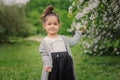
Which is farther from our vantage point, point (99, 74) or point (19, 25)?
point (19, 25)

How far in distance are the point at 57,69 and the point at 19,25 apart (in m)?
37.4

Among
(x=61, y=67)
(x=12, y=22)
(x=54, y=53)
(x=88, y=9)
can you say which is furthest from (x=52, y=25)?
(x=12, y=22)

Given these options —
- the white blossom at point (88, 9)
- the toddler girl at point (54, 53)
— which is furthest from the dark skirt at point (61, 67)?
the white blossom at point (88, 9)

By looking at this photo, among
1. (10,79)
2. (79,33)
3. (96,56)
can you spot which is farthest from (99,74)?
(96,56)

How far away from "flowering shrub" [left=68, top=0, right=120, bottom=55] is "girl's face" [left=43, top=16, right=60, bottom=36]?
2.35 m

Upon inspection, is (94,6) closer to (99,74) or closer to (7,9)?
(99,74)

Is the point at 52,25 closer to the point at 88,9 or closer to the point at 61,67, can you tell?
the point at 61,67

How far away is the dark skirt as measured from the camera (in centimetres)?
673

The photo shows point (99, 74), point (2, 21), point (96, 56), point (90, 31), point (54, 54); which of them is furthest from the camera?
point (2, 21)

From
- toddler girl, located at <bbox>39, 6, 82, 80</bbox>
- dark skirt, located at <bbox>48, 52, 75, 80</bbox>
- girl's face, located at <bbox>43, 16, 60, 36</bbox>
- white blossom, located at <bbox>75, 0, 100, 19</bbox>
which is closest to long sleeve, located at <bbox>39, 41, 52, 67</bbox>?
toddler girl, located at <bbox>39, 6, 82, 80</bbox>

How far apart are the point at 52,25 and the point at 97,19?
5.35 metres

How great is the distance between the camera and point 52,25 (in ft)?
22.5

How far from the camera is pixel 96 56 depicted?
2044cm

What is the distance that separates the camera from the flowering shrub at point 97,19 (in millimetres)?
11539
